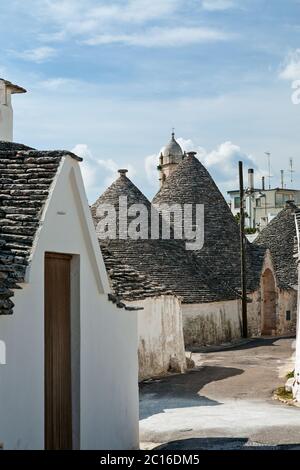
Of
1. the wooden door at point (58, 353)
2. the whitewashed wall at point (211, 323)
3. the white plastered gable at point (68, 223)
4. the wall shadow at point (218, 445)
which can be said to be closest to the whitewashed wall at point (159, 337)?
the whitewashed wall at point (211, 323)

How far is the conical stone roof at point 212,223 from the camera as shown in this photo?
34969mm

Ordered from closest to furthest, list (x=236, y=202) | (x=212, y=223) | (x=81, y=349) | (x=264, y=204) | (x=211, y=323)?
(x=81, y=349) → (x=211, y=323) → (x=212, y=223) → (x=264, y=204) → (x=236, y=202)

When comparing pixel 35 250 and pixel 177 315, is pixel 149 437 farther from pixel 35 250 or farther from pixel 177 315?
pixel 177 315

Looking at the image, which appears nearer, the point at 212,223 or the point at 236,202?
the point at 212,223

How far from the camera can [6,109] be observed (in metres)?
15.7

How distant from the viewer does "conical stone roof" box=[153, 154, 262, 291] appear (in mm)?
34969

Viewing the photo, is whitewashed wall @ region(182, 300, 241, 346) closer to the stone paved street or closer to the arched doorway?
the arched doorway

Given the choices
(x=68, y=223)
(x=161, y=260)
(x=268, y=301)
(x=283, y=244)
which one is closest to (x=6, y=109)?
(x=68, y=223)

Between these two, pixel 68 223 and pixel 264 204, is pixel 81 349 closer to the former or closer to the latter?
pixel 68 223

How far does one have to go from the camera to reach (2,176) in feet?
33.5

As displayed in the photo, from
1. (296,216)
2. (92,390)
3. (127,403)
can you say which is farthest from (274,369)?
(92,390)

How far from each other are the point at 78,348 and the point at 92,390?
2.28ft

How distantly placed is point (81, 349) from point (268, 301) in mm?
28497

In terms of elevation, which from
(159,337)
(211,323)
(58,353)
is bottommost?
(159,337)
